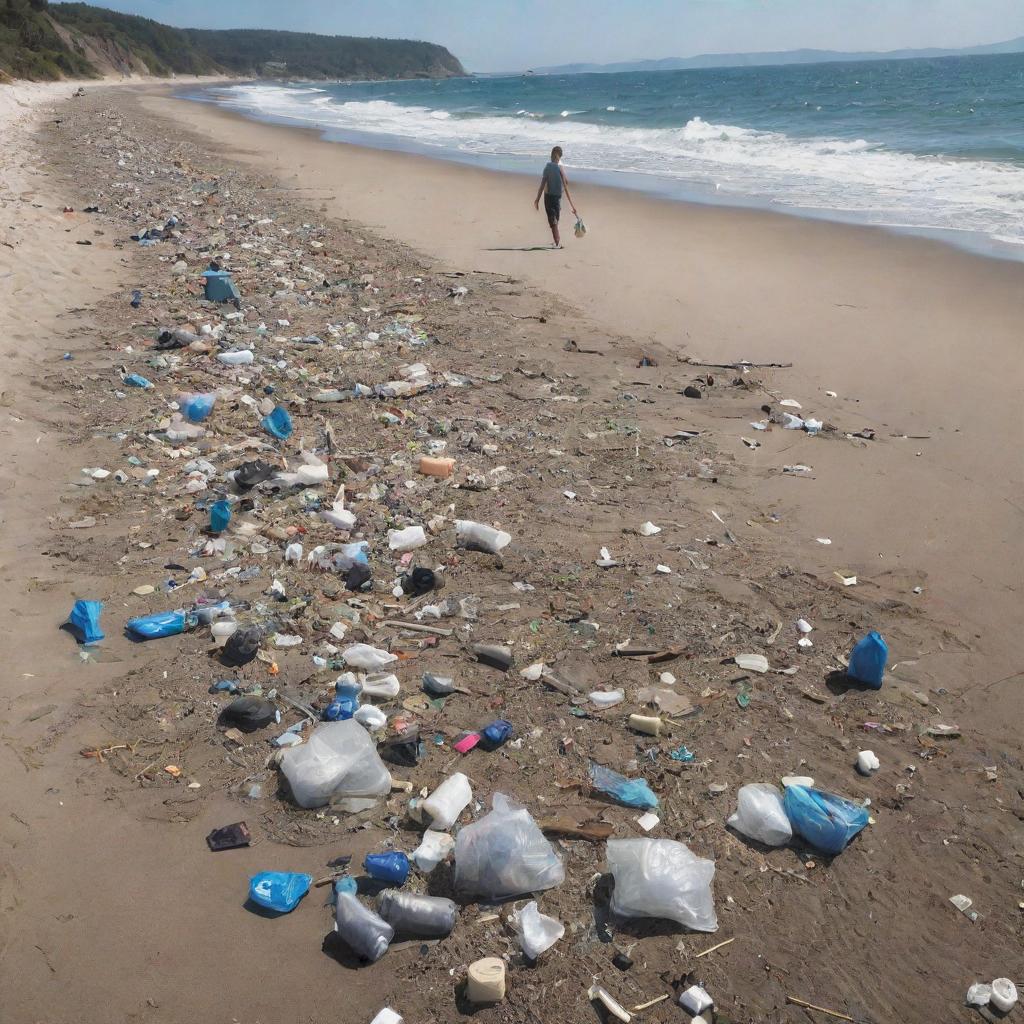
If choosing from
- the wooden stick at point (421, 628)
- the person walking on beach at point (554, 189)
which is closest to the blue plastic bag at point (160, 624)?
the wooden stick at point (421, 628)

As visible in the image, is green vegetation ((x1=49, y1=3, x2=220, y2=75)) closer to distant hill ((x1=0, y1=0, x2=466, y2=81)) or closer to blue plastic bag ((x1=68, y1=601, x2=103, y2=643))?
distant hill ((x1=0, y1=0, x2=466, y2=81))

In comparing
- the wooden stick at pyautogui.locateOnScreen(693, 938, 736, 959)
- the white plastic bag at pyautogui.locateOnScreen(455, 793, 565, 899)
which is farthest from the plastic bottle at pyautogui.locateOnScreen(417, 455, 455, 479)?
the wooden stick at pyautogui.locateOnScreen(693, 938, 736, 959)

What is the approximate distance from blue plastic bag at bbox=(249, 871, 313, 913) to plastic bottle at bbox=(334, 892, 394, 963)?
16 centimetres

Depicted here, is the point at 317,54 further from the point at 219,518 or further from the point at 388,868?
the point at 388,868

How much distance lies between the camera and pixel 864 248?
1014 centimetres

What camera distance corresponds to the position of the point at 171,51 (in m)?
81.6

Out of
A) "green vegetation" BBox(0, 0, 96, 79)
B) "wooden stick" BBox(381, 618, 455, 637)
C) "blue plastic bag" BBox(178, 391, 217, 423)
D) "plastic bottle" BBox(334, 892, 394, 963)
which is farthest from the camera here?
"green vegetation" BBox(0, 0, 96, 79)

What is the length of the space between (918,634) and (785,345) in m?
4.09

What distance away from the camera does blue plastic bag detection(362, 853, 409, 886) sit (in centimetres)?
241

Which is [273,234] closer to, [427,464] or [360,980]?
[427,464]

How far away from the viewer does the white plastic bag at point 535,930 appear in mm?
2238

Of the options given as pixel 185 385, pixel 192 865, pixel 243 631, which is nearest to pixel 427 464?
pixel 243 631

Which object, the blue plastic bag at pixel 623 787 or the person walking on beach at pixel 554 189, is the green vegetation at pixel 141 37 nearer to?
the person walking on beach at pixel 554 189

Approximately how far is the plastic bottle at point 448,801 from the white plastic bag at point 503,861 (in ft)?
0.45
